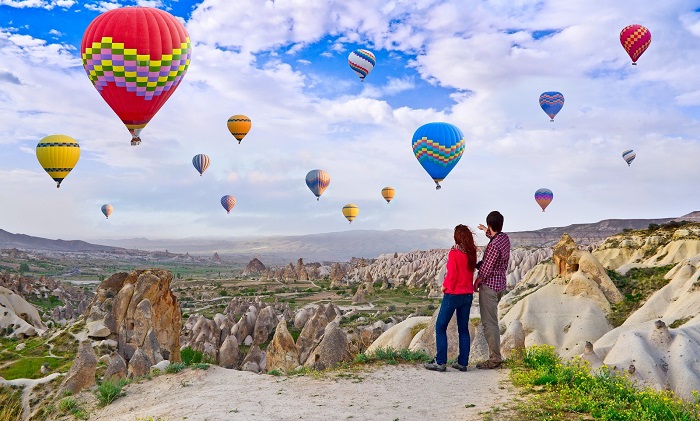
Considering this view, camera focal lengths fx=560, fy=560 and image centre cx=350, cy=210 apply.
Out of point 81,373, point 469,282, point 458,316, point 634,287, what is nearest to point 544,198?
point 634,287

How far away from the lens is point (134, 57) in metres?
30.0

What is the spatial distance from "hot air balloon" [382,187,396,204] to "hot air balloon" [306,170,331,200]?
20377 mm

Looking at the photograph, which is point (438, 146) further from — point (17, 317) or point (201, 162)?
point (201, 162)

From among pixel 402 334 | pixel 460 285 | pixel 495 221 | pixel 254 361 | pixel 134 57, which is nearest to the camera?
pixel 460 285

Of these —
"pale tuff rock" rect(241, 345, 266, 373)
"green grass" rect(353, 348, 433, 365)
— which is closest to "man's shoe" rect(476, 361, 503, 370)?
"green grass" rect(353, 348, 433, 365)

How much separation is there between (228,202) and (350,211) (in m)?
27.2

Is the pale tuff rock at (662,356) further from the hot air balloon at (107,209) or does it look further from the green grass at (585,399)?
the hot air balloon at (107,209)

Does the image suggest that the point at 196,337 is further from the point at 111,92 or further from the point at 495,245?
the point at 495,245

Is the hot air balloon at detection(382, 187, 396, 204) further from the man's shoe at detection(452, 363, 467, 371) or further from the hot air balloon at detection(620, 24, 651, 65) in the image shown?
the man's shoe at detection(452, 363, 467, 371)

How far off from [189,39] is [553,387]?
95.6 feet

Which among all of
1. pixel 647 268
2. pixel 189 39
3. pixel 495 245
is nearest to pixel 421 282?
pixel 647 268

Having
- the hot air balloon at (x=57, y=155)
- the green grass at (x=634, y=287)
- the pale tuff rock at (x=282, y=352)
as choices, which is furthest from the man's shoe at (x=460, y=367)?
the hot air balloon at (x=57, y=155)

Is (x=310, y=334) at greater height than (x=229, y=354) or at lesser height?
greater

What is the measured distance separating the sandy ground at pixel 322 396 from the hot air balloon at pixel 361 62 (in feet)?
192
